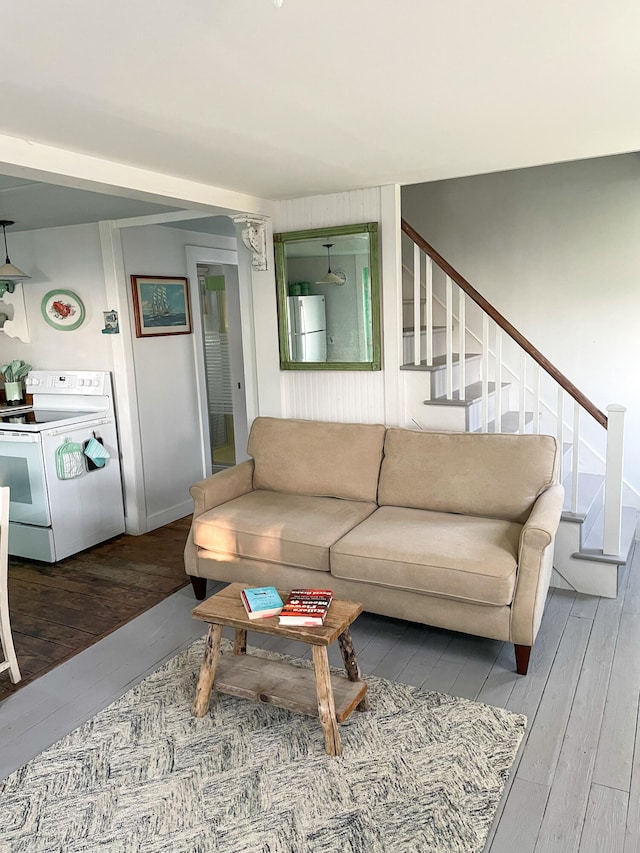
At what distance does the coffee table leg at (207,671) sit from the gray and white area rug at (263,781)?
0.18 ft

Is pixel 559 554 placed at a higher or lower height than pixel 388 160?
lower

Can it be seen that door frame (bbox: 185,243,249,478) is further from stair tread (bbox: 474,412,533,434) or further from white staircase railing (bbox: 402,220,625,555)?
stair tread (bbox: 474,412,533,434)

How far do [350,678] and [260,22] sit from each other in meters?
2.20

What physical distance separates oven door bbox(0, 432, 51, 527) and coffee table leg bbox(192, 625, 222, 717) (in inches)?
80.6

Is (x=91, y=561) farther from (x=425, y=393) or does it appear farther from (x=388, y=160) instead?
(x=388, y=160)

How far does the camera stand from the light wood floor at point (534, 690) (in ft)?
6.43

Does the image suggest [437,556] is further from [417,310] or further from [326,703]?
[417,310]

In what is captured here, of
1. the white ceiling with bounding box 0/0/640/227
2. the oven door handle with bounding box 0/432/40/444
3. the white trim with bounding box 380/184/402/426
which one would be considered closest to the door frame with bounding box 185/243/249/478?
the oven door handle with bounding box 0/432/40/444

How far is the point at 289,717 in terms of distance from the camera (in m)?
2.49

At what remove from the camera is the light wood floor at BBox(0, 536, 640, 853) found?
1.96 metres

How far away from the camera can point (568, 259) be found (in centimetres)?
447

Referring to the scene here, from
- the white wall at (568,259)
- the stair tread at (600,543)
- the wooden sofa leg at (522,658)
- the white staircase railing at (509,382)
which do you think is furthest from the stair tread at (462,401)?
the wooden sofa leg at (522,658)

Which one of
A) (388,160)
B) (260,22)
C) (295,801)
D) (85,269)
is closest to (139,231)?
(85,269)

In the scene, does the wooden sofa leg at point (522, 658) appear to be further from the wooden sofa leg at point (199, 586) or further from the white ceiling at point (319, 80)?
the white ceiling at point (319, 80)
